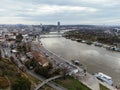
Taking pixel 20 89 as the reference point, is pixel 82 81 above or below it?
below

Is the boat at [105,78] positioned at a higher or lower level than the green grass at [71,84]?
lower

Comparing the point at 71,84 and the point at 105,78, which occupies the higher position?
the point at 71,84

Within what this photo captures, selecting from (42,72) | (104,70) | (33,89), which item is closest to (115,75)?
(104,70)

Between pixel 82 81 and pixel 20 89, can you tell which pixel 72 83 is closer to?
pixel 82 81

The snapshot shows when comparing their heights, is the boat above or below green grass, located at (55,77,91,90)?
below

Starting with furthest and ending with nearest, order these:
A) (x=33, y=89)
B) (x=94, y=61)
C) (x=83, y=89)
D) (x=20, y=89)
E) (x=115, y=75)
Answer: (x=94, y=61), (x=115, y=75), (x=83, y=89), (x=33, y=89), (x=20, y=89)

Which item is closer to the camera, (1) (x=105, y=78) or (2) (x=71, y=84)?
(2) (x=71, y=84)

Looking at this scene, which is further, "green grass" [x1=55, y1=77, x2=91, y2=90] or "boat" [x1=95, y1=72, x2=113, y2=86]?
"boat" [x1=95, y1=72, x2=113, y2=86]

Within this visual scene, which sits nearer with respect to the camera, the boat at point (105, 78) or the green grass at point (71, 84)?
the green grass at point (71, 84)
